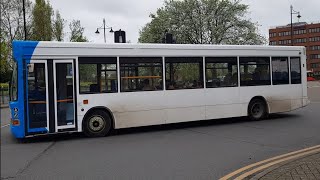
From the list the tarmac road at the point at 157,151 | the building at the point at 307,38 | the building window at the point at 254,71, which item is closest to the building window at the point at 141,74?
the tarmac road at the point at 157,151

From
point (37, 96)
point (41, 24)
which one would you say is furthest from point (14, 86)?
point (41, 24)

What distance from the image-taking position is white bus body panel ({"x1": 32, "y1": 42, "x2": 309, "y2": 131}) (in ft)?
38.2

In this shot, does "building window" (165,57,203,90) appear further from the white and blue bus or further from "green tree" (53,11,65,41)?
"green tree" (53,11,65,41)

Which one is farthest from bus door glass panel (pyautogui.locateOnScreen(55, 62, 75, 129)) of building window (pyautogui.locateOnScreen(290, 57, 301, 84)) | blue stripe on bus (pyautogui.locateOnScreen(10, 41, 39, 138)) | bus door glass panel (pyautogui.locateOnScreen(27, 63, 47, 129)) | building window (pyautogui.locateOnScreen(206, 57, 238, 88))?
building window (pyautogui.locateOnScreen(290, 57, 301, 84))

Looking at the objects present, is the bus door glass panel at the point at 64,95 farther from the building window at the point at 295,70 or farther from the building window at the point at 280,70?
the building window at the point at 295,70

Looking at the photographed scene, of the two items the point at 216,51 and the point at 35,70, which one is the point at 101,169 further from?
the point at 216,51

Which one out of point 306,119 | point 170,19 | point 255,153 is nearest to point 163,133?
point 255,153

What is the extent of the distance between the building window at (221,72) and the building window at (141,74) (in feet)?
6.26

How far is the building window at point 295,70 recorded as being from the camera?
1579 cm

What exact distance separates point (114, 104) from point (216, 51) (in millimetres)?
4140

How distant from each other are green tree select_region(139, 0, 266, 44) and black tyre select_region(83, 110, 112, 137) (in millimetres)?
38157

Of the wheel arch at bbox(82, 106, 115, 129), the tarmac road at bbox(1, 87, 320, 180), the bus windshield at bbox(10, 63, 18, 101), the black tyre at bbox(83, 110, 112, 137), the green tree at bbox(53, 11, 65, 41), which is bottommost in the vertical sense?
the tarmac road at bbox(1, 87, 320, 180)

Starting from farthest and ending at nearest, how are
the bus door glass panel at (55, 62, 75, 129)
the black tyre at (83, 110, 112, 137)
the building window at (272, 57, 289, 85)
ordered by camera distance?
the building window at (272, 57, 289, 85) → the black tyre at (83, 110, 112, 137) → the bus door glass panel at (55, 62, 75, 129)

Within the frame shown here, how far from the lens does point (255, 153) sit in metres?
8.96
